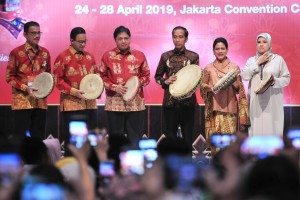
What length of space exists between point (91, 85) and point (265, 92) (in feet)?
6.00

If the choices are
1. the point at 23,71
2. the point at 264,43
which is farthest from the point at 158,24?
the point at 23,71

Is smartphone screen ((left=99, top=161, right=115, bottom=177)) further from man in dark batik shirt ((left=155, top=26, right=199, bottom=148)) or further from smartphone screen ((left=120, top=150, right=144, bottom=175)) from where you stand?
man in dark batik shirt ((left=155, top=26, right=199, bottom=148))

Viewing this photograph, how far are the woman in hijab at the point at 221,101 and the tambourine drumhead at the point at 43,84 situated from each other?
1554mm

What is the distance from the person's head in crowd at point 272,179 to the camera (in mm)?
2321

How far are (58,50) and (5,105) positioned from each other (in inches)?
39.7

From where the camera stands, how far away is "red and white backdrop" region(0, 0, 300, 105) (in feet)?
27.3

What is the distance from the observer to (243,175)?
2.78 meters

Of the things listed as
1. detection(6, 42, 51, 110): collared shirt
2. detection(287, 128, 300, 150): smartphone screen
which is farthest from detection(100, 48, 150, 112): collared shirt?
detection(287, 128, 300, 150): smartphone screen

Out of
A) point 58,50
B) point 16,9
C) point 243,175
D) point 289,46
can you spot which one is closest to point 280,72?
point 289,46

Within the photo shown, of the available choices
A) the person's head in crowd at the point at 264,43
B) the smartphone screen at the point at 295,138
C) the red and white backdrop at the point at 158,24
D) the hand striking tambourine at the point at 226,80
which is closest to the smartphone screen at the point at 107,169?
the smartphone screen at the point at 295,138

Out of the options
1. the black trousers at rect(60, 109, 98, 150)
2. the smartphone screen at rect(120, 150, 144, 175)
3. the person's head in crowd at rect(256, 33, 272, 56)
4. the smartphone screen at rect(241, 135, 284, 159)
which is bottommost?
the smartphone screen at rect(120, 150, 144, 175)

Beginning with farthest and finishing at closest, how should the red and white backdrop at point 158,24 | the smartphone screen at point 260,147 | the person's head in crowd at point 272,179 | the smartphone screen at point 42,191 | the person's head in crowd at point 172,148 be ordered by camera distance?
the red and white backdrop at point 158,24 < the person's head in crowd at point 172,148 < the smartphone screen at point 260,147 < the smartphone screen at point 42,191 < the person's head in crowd at point 272,179

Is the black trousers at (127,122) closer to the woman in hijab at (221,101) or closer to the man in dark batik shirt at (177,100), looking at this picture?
the man in dark batik shirt at (177,100)

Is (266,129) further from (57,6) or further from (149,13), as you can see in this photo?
(57,6)
